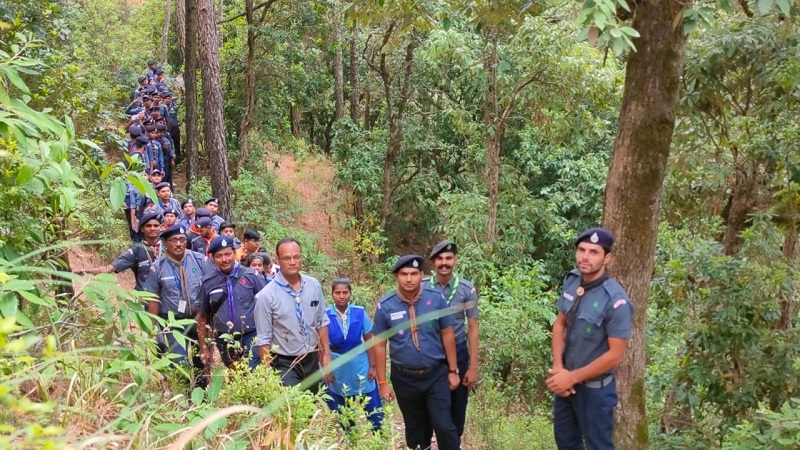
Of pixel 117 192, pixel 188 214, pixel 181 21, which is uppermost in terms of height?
pixel 181 21

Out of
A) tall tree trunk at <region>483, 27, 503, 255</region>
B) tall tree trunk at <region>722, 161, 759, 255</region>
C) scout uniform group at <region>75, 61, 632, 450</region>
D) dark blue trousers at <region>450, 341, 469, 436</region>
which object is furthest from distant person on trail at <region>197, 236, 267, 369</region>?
tall tree trunk at <region>483, 27, 503, 255</region>

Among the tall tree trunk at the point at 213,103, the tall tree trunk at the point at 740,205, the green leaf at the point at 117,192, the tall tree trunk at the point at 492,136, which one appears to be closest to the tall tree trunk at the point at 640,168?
the tall tree trunk at the point at 740,205

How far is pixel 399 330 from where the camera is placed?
4754 millimetres

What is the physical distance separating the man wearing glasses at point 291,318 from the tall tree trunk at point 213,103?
7038mm

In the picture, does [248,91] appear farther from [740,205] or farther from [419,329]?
[419,329]

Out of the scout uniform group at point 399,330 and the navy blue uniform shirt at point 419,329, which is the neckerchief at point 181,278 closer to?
the scout uniform group at point 399,330

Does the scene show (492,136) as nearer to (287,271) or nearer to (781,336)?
(781,336)

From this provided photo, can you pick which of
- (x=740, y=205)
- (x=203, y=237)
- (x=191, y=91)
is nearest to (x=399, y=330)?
(x=203, y=237)

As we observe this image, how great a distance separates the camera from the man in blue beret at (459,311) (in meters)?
5.51

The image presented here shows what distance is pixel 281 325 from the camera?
5.48 m

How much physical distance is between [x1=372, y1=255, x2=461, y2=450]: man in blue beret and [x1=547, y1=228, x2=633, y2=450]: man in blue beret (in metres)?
0.94

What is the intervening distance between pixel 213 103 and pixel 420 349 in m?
8.17

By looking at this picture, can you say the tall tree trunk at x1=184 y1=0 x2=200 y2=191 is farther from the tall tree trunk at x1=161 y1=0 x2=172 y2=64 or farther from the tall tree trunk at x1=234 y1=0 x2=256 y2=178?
the tall tree trunk at x1=161 y1=0 x2=172 y2=64

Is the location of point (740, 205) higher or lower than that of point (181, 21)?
lower
